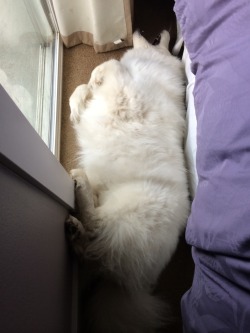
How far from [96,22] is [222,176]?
111 centimetres

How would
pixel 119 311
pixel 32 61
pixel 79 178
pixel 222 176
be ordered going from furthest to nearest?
1. pixel 32 61
2. pixel 79 178
3. pixel 119 311
4. pixel 222 176

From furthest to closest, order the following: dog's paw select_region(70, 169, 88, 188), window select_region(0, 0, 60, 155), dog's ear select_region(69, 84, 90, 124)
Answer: dog's ear select_region(69, 84, 90, 124)
window select_region(0, 0, 60, 155)
dog's paw select_region(70, 169, 88, 188)

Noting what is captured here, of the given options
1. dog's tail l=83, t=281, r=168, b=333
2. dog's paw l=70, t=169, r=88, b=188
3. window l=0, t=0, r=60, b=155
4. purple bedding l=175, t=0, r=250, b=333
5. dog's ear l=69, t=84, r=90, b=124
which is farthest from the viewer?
dog's ear l=69, t=84, r=90, b=124

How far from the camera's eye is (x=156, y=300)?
87 cm

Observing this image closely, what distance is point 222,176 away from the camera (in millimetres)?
660

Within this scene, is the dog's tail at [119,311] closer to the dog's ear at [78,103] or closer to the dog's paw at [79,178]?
the dog's paw at [79,178]

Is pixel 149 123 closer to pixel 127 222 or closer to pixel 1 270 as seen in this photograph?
pixel 127 222

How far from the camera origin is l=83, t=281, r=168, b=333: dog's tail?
2.51ft

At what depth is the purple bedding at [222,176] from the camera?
0.56 m

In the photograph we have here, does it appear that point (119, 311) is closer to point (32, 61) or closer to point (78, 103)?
point (78, 103)

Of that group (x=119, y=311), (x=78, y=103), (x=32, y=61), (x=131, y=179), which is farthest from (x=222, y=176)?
(x=32, y=61)

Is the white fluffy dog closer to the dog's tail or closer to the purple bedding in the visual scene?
the dog's tail

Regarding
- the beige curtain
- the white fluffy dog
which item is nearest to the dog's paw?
the white fluffy dog

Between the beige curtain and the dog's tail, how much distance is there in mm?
1239
